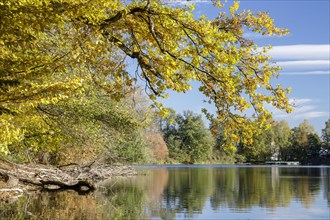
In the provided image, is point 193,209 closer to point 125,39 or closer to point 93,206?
point 93,206

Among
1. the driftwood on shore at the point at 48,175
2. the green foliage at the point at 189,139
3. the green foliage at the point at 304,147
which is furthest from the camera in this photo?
the green foliage at the point at 304,147

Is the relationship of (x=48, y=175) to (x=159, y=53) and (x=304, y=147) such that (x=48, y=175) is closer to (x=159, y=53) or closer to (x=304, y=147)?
(x=159, y=53)

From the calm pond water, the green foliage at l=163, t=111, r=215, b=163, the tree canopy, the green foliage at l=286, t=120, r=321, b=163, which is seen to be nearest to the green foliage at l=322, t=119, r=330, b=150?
the green foliage at l=286, t=120, r=321, b=163

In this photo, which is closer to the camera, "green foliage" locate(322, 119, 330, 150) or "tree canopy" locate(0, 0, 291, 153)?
"tree canopy" locate(0, 0, 291, 153)

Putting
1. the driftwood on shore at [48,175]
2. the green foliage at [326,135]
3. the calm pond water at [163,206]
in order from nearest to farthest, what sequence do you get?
the calm pond water at [163,206] < the driftwood on shore at [48,175] < the green foliage at [326,135]

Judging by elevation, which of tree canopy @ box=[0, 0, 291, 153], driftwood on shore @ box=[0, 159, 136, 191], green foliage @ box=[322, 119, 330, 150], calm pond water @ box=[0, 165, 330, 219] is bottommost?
calm pond water @ box=[0, 165, 330, 219]

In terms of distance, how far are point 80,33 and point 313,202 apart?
16.5 metres

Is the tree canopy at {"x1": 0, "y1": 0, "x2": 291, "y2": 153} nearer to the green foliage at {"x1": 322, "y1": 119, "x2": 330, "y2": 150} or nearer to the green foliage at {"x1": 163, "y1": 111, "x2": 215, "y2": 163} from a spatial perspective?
the green foliage at {"x1": 163, "y1": 111, "x2": 215, "y2": 163}

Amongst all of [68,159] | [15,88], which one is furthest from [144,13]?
[68,159]

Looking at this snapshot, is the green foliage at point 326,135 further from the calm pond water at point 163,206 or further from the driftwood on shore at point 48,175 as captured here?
the calm pond water at point 163,206

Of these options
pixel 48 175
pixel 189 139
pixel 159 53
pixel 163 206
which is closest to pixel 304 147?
pixel 189 139

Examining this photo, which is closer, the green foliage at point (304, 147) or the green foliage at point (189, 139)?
the green foliage at point (189, 139)

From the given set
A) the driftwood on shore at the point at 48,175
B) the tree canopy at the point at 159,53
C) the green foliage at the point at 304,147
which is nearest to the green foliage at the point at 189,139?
the green foliage at the point at 304,147

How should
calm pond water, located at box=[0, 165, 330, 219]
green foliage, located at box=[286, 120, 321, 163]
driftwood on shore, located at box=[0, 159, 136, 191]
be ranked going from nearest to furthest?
calm pond water, located at box=[0, 165, 330, 219] < driftwood on shore, located at box=[0, 159, 136, 191] < green foliage, located at box=[286, 120, 321, 163]
